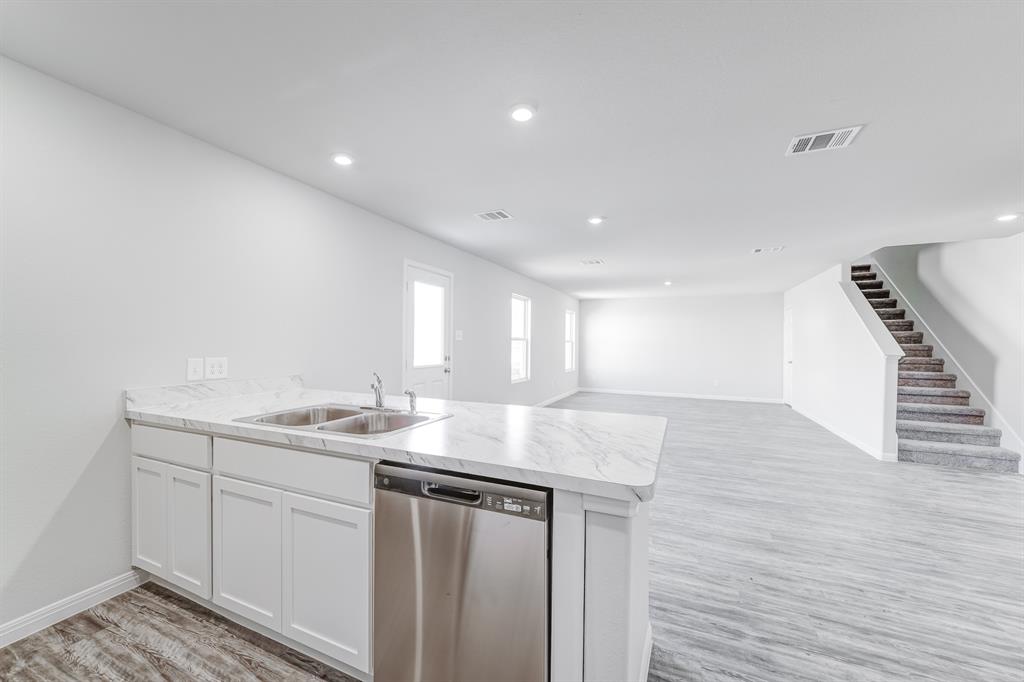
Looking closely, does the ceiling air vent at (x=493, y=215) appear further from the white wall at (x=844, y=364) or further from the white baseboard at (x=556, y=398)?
the white wall at (x=844, y=364)

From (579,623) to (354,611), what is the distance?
0.86m

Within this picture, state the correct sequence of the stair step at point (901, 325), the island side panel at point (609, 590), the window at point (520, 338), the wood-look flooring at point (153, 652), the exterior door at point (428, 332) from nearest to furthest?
the island side panel at point (609, 590)
the wood-look flooring at point (153, 652)
the exterior door at point (428, 332)
the stair step at point (901, 325)
the window at point (520, 338)

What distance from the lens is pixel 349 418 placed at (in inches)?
82.5

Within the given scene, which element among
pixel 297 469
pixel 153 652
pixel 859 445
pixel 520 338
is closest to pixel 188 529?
pixel 153 652

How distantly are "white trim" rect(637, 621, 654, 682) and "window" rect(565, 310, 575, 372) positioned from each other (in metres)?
8.10

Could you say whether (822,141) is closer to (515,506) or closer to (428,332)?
(515,506)

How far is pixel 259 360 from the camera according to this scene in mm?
2758

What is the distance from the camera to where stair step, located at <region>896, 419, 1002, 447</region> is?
4574 mm

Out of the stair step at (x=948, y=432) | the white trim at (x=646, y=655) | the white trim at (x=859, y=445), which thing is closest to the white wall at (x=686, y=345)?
the white trim at (x=859, y=445)

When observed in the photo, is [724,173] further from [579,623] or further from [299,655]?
[299,655]

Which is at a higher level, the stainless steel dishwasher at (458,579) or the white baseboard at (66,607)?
the stainless steel dishwasher at (458,579)

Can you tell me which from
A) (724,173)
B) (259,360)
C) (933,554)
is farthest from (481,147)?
(933,554)

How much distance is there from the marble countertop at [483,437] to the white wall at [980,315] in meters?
5.26

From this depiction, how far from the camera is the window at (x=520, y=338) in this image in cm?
695
